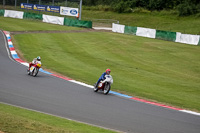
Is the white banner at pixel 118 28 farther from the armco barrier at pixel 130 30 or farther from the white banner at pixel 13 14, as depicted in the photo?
the white banner at pixel 13 14

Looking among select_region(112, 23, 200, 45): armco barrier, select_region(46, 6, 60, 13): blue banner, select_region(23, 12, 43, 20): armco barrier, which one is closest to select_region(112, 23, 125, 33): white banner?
select_region(112, 23, 200, 45): armco barrier

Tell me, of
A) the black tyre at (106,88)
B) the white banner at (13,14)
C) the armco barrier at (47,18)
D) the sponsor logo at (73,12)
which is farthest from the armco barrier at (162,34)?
the black tyre at (106,88)

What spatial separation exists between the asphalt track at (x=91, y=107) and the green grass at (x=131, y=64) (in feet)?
5.89

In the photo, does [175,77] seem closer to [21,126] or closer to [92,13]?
[21,126]

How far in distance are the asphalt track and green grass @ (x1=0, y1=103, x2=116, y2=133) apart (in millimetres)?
793

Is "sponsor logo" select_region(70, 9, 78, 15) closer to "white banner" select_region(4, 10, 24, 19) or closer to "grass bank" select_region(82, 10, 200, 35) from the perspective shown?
"white banner" select_region(4, 10, 24, 19)

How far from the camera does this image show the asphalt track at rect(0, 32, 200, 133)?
35.2ft

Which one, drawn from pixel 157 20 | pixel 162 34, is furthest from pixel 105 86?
pixel 157 20

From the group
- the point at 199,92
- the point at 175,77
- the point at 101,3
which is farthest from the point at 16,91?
the point at 101,3

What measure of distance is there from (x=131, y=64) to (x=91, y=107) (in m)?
13.1

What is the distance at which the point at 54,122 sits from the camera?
966 centimetres

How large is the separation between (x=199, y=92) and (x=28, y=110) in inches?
389

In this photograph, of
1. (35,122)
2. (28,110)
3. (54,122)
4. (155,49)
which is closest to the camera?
(35,122)

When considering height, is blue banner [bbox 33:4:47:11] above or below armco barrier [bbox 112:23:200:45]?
above
